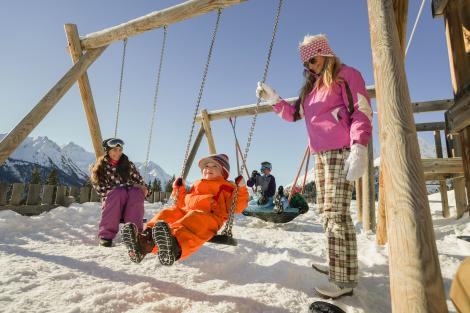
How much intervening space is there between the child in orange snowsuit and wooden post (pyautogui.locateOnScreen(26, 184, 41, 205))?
4603 millimetres

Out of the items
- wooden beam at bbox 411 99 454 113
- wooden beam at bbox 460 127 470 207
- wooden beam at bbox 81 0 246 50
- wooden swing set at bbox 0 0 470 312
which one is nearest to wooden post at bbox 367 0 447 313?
wooden swing set at bbox 0 0 470 312

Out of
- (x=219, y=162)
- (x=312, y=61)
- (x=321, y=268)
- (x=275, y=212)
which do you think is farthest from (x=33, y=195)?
(x=312, y=61)

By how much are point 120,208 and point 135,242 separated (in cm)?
183

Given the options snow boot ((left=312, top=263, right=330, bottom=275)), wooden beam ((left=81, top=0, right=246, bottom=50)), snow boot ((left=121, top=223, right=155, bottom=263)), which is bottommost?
snow boot ((left=312, top=263, right=330, bottom=275))

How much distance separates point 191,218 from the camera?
7.73 ft

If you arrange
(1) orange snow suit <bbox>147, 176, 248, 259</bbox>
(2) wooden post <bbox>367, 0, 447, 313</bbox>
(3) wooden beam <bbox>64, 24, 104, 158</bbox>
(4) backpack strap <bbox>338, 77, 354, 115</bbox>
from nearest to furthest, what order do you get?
1. (2) wooden post <bbox>367, 0, 447, 313</bbox>
2. (4) backpack strap <bbox>338, 77, 354, 115</bbox>
3. (1) orange snow suit <bbox>147, 176, 248, 259</bbox>
4. (3) wooden beam <bbox>64, 24, 104, 158</bbox>

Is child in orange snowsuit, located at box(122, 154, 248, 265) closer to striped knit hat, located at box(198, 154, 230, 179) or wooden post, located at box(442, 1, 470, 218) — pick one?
striped knit hat, located at box(198, 154, 230, 179)

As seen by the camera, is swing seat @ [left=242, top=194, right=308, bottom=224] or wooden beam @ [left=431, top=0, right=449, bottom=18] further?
swing seat @ [left=242, top=194, right=308, bottom=224]

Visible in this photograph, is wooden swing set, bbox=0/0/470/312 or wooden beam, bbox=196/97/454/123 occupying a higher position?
wooden beam, bbox=196/97/454/123

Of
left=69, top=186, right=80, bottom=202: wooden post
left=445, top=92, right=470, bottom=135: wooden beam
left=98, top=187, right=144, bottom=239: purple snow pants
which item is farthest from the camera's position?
left=69, top=186, right=80, bottom=202: wooden post

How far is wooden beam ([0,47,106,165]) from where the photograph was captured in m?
3.59

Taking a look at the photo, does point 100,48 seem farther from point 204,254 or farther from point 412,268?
point 412,268

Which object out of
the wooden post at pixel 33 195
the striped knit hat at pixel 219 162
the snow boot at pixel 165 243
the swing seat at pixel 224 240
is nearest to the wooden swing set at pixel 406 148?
the striped knit hat at pixel 219 162

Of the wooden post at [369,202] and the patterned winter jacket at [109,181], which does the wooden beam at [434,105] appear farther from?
the patterned winter jacket at [109,181]
